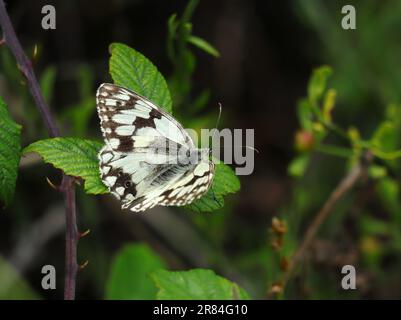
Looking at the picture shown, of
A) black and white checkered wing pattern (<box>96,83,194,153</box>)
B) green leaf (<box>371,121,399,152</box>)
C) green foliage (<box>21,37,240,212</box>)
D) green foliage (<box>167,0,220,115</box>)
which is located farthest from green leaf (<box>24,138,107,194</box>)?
green leaf (<box>371,121,399,152</box>)

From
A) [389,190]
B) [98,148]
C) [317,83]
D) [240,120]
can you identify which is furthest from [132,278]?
[240,120]

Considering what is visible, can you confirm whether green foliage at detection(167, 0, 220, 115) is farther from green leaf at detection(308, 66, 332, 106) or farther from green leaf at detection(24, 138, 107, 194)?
green leaf at detection(24, 138, 107, 194)

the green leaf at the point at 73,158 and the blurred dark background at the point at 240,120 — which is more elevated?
the blurred dark background at the point at 240,120

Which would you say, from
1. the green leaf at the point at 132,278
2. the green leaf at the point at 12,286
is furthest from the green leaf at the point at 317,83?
the green leaf at the point at 12,286

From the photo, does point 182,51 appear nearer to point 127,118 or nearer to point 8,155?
point 127,118

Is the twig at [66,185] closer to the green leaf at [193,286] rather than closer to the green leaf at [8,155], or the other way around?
the green leaf at [8,155]

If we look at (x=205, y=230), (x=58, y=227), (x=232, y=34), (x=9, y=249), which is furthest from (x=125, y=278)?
(x=232, y=34)
